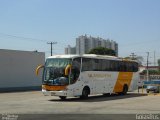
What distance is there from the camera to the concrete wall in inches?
2093

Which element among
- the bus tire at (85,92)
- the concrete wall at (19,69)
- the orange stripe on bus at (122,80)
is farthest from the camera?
the concrete wall at (19,69)

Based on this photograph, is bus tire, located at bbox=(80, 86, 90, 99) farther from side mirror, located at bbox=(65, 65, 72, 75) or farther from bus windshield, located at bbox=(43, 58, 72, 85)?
side mirror, located at bbox=(65, 65, 72, 75)

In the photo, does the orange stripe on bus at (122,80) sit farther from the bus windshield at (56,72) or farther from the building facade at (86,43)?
the building facade at (86,43)

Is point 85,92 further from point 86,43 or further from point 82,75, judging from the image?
point 86,43

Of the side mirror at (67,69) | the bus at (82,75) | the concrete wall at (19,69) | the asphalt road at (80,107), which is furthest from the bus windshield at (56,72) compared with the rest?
the concrete wall at (19,69)

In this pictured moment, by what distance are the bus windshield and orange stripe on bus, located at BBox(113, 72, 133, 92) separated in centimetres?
816

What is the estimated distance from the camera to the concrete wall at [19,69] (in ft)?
174

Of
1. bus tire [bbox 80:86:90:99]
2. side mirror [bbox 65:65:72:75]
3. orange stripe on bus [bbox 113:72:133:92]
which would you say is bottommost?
bus tire [bbox 80:86:90:99]

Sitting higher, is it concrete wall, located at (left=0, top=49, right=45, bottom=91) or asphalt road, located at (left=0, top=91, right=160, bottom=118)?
concrete wall, located at (left=0, top=49, right=45, bottom=91)

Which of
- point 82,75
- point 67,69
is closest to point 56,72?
point 67,69

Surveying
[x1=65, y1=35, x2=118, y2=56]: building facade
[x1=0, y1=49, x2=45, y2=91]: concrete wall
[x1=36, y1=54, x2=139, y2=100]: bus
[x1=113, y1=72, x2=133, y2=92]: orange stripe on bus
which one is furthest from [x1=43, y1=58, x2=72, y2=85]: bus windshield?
[x1=65, y1=35, x2=118, y2=56]: building facade

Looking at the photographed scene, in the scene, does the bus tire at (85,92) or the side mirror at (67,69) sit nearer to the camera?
the side mirror at (67,69)

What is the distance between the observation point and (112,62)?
3459 cm

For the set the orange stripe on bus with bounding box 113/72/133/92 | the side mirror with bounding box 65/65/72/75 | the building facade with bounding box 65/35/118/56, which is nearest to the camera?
the side mirror with bounding box 65/65/72/75
